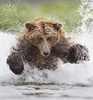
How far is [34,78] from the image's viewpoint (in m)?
5.65

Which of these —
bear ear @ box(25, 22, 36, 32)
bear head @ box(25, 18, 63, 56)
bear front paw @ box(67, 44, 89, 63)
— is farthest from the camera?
bear front paw @ box(67, 44, 89, 63)

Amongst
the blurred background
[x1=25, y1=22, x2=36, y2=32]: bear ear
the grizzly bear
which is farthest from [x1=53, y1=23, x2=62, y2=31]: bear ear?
the blurred background

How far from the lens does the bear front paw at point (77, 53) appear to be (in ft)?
19.8

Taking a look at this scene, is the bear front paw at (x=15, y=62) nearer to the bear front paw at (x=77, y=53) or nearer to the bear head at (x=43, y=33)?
the bear head at (x=43, y=33)

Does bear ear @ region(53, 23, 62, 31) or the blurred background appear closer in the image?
bear ear @ region(53, 23, 62, 31)

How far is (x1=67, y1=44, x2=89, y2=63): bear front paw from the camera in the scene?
602cm

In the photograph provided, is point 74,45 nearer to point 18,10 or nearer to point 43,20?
point 43,20

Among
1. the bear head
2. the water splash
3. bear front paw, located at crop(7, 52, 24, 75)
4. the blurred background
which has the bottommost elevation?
the water splash

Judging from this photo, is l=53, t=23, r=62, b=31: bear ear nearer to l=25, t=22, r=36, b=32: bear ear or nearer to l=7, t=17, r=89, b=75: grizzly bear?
l=7, t=17, r=89, b=75: grizzly bear

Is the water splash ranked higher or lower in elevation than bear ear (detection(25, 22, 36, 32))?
lower

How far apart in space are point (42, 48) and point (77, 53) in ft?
2.96

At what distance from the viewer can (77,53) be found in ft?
19.7

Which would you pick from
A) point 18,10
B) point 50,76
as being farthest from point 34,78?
point 18,10

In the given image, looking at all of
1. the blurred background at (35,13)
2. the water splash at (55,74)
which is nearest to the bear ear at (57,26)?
the water splash at (55,74)
